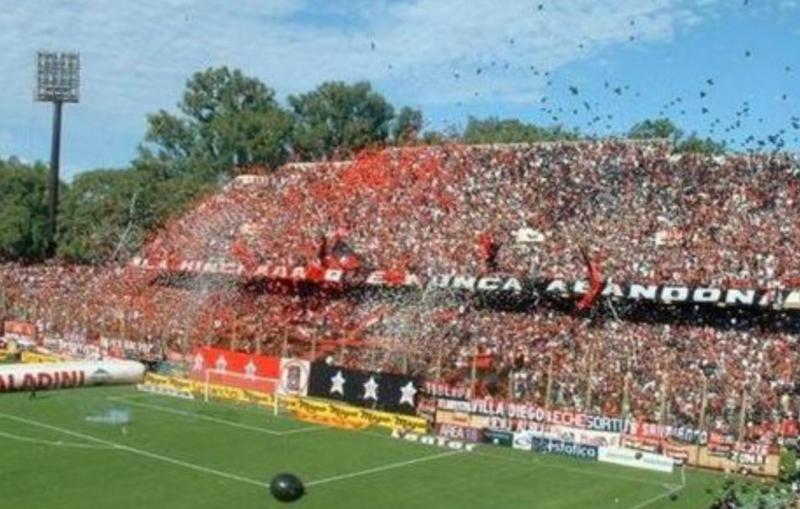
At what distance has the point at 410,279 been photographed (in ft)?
150

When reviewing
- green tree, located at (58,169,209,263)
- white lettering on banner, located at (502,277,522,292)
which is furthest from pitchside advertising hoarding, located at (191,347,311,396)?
green tree, located at (58,169,209,263)

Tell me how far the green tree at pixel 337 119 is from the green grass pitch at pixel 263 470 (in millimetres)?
51874

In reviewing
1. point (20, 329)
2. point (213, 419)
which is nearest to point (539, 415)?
point (213, 419)

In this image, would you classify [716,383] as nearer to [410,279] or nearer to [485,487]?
[485,487]

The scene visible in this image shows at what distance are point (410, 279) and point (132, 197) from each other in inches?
1308

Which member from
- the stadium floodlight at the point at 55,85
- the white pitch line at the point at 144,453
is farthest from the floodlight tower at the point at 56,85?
the white pitch line at the point at 144,453

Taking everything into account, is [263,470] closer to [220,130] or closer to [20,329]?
[20,329]

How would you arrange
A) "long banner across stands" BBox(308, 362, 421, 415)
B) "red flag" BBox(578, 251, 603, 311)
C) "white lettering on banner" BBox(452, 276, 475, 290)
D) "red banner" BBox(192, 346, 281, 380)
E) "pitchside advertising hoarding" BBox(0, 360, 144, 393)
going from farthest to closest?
"white lettering on banner" BBox(452, 276, 475, 290) < "red flag" BBox(578, 251, 603, 311) < "red banner" BBox(192, 346, 281, 380) < "pitchside advertising hoarding" BBox(0, 360, 144, 393) < "long banner across stands" BBox(308, 362, 421, 415)

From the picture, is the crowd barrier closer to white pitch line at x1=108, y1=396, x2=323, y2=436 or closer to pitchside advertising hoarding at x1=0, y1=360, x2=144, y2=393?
pitchside advertising hoarding at x1=0, y1=360, x2=144, y2=393

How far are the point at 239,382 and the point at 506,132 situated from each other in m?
48.9

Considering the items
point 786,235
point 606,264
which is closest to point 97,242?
point 606,264

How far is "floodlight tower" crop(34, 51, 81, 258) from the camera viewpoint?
236 feet

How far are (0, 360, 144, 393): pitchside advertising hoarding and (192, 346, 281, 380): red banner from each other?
2.11 m

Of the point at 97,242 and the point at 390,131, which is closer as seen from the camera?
the point at 97,242
